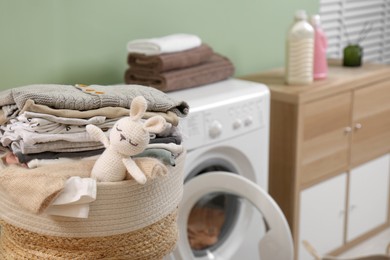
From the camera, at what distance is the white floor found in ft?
9.71

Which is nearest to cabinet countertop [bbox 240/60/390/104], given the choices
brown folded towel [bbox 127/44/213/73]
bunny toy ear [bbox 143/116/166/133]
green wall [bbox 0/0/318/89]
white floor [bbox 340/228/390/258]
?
green wall [bbox 0/0/318/89]

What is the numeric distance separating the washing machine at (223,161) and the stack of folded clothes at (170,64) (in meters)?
0.05

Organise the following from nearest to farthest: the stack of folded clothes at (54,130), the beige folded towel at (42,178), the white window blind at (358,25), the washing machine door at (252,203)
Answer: the beige folded towel at (42,178) < the stack of folded clothes at (54,130) < the washing machine door at (252,203) < the white window blind at (358,25)

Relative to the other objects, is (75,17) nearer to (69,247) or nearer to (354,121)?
(69,247)

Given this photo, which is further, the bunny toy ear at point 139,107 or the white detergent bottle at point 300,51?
the white detergent bottle at point 300,51

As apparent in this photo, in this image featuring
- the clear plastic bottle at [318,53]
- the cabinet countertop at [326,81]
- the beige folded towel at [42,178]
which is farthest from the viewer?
the clear plastic bottle at [318,53]

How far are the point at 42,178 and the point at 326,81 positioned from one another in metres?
1.76

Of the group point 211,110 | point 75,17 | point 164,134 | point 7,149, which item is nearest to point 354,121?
point 211,110

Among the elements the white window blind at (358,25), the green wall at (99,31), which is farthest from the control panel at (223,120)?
the white window blind at (358,25)

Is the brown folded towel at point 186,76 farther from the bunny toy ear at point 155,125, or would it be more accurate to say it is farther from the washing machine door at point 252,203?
the bunny toy ear at point 155,125

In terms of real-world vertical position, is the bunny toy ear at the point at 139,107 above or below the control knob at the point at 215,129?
above

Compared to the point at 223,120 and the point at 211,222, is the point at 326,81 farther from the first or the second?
the point at 211,222

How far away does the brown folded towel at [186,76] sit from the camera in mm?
2145

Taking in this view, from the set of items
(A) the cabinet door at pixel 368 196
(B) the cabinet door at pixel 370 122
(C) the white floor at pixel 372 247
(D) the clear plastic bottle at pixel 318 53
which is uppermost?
(D) the clear plastic bottle at pixel 318 53
